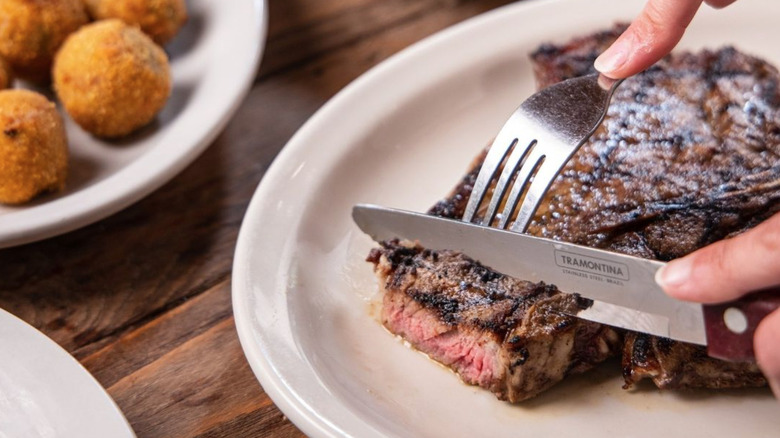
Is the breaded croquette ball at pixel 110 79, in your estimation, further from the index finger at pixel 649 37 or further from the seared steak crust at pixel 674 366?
the seared steak crust at pixel 674 366

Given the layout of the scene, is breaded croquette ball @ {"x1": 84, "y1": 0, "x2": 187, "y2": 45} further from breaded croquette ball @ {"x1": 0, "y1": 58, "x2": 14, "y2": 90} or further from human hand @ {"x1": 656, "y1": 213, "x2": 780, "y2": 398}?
human hand @ {"x1": 656, "y1": 213, "x2": 780, "y2": 398}

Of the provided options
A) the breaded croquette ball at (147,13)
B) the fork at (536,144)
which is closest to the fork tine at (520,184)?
the fork at (536,144)

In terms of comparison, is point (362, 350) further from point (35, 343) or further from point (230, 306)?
point (35, 343)

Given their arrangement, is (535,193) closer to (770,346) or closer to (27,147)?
(770,346)

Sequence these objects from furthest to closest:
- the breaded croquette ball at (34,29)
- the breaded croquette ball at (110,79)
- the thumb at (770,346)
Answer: the breaded croquette ball at (34,29) → the breaded croquette ball at (110,79) → the thumb at (770,346)

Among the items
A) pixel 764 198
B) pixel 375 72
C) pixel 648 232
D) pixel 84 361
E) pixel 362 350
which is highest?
A: pixel 764 198

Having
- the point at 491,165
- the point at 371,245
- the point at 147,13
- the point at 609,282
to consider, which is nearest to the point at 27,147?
the point at 147,13

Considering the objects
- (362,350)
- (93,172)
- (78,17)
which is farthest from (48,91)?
(362,350)
